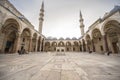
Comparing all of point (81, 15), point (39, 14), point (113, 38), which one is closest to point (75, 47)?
point (81, 15)

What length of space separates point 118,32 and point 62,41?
3095 cm

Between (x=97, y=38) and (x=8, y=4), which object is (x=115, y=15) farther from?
(x=8, y=4)

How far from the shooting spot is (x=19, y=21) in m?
15.6

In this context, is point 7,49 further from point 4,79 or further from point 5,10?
point 4,79

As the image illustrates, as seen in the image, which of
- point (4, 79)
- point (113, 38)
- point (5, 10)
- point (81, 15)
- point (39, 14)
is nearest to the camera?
point (4, 79)

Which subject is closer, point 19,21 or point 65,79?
point 65,79

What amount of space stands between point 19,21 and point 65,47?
34.0 meters

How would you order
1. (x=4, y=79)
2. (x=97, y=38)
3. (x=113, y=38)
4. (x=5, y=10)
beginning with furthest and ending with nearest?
(x=97, y=38), (x=113, y=38), (x=5, y=10), (x=4, y=79)

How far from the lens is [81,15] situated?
44.2 meters

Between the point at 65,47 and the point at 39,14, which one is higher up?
the point at 39,14

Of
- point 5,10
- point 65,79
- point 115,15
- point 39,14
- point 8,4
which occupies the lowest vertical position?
point 65,79

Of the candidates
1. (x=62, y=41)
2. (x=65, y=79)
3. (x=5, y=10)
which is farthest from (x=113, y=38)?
(x=62, y=41)

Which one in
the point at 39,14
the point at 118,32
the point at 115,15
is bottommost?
the point at 118,32

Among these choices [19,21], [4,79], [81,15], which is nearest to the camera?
[4,79]
